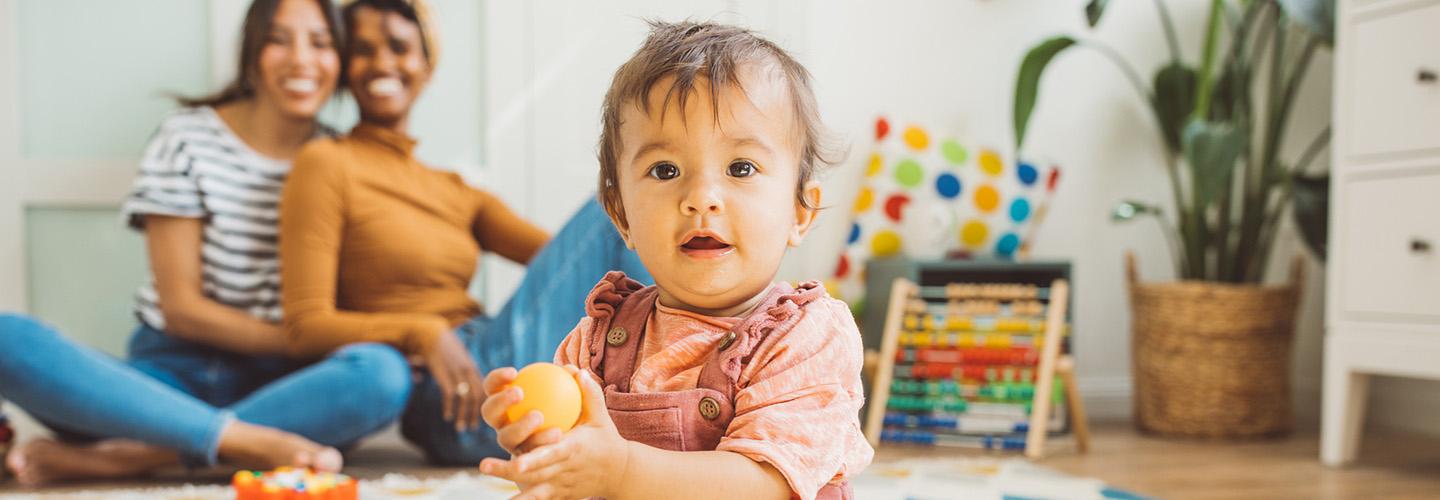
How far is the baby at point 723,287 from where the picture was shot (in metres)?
0.67

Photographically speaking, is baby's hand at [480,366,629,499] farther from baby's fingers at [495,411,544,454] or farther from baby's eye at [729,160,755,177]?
baby's eye at [729,160,755,177]

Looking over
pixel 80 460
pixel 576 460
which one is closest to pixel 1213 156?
pixel 576 460

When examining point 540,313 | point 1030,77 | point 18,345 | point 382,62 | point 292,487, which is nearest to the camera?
point 292,487

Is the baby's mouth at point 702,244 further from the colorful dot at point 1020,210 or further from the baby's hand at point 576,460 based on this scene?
the colorful dot at point 1020,210

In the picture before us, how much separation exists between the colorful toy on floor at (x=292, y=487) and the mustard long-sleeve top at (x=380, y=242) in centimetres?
50

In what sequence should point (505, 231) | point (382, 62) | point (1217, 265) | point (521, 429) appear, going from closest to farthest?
point (521, 429)
point (382, 62)
point (505, 231)
point (1217, 265)

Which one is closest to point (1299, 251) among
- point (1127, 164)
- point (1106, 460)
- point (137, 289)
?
point (1127, 164)

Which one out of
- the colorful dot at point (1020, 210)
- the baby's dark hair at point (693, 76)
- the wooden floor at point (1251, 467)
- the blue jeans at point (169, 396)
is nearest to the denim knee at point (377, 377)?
the blue jeans at point (169, 396)

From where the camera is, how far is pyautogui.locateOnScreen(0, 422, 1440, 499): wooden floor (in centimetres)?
169

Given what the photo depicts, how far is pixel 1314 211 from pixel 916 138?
84 cm

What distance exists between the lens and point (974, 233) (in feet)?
7.86

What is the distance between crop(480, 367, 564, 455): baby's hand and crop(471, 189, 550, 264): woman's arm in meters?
1.44

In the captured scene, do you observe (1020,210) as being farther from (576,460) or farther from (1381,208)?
(576,460)

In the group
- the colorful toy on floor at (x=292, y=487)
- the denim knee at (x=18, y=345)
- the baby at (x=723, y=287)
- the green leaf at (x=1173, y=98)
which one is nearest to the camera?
the baby at (x=723, y=287)
